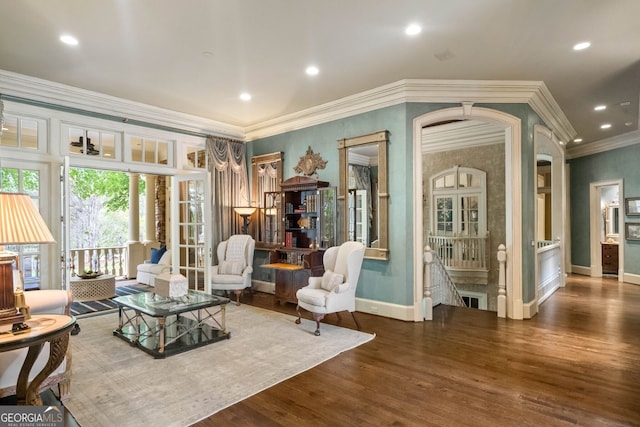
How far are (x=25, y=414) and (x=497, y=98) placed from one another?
5.66m

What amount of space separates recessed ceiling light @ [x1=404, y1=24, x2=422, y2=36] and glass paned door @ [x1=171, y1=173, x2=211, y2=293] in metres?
3.90

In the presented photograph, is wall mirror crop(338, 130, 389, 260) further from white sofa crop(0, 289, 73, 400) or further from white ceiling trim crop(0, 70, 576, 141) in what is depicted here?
white sofa crop(0, 289, 73, 400)

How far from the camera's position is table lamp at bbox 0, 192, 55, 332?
86.1 inches

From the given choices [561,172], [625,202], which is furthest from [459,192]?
[625,202]

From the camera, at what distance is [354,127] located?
5316 mm

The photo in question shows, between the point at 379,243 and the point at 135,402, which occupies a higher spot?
the point at 379,243

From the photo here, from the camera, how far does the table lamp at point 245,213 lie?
660 cm

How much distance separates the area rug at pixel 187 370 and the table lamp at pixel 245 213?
2.52 m

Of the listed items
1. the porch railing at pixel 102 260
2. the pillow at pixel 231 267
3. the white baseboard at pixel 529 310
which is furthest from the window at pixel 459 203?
the porch railing at pixel 102 260

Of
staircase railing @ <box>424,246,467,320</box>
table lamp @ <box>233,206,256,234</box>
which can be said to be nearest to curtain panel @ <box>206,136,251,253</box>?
table lamp @ <box>233,206,256,234</box>

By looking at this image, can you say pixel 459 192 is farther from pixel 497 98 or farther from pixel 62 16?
pixel 62 16

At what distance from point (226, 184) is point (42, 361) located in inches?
176

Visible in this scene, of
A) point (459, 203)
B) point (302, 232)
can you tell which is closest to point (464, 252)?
point (459, 203)

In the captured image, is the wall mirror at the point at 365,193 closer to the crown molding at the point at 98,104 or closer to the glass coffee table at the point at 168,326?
the glass coffee table at the point at 168,326
